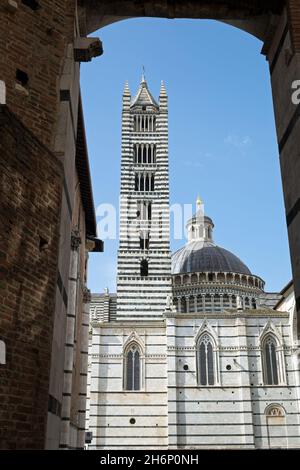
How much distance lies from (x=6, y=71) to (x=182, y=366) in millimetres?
27876

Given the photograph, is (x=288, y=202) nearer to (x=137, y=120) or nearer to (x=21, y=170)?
(x=21, y=170)

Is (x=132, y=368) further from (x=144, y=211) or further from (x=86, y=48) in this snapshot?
(x=86, y=48)

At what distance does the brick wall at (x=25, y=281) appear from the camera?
17.0ft

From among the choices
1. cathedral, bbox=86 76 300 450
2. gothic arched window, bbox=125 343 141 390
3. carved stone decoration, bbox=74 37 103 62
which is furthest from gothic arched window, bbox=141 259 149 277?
carved stone decoration, bbox=74 37 103 62

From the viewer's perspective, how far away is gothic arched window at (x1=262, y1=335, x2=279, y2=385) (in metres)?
32.0

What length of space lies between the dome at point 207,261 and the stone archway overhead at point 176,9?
40685mm

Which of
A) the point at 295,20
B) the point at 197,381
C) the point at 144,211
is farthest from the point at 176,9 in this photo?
the point at 144,211

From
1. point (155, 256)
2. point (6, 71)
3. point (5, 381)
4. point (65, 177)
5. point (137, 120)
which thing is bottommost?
point (5, 381)

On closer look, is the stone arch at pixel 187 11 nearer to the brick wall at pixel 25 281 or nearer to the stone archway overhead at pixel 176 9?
the stone archway overhead at pixel 176 9

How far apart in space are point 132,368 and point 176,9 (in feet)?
89.3

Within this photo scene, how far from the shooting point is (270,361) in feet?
106

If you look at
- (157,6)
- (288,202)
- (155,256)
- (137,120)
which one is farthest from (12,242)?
(137,120)

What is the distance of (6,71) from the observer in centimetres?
654

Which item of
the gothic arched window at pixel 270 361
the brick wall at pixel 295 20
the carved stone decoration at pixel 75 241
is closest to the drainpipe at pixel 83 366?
the carved stone decoration at pixel 75 241
